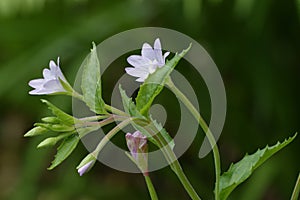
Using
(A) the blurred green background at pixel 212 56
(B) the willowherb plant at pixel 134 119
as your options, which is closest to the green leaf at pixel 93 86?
(B) the willowherb plant at pixel 134 119

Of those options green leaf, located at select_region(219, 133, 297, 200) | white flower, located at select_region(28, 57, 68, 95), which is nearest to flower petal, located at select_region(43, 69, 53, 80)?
white flower, located at select_region(28, 57, 68, 95)

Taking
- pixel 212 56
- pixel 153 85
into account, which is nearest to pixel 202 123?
pixel 153 85

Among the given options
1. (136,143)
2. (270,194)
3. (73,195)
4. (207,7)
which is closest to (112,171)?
(73,195)

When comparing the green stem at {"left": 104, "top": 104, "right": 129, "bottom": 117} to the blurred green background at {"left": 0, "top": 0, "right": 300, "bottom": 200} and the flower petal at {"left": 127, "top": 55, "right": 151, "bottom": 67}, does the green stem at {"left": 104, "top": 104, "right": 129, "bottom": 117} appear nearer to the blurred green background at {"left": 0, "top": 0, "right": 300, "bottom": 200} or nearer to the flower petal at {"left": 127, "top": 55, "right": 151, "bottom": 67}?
the flower petal at {"left": 127, "top": 55, "right": 151, "bottom": 67}

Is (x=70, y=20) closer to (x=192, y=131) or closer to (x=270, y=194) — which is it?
(x=192, y=131)

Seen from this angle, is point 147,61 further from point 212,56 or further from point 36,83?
point 212,56

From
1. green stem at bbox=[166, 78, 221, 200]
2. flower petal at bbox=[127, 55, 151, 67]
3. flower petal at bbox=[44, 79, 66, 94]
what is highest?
flower petal at bbox=[44, 79, 66, 94]
